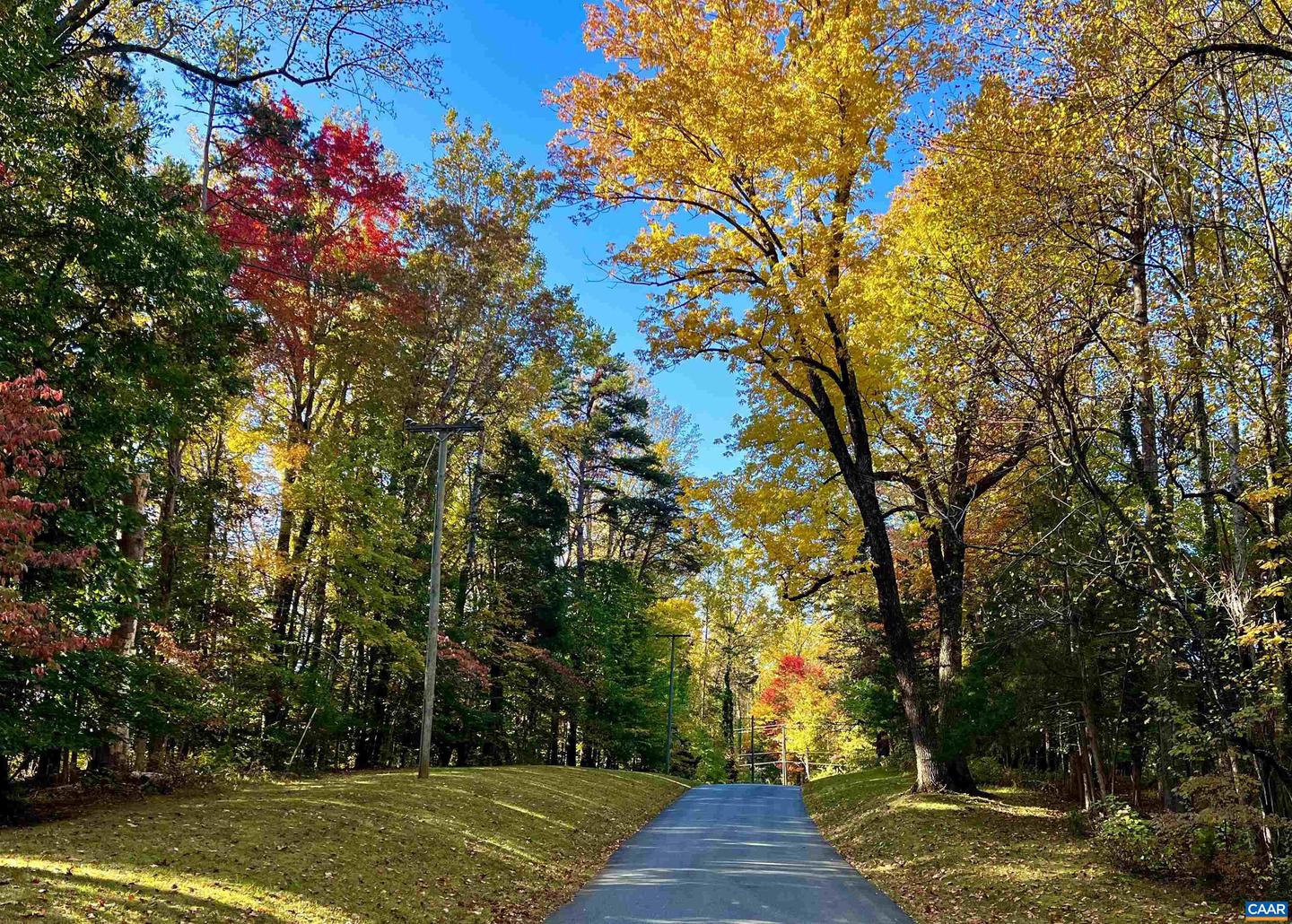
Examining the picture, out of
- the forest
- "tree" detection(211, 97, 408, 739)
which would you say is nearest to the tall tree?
the forest

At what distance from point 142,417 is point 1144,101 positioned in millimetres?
10937

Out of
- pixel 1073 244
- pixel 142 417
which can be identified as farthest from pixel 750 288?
pixel 142 417

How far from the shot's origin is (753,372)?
14766 mm

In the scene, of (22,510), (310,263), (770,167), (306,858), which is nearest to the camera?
(22,510)

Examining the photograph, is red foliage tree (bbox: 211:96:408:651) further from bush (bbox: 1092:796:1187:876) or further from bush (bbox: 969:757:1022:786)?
bush (bbox: 969:757:1022:786)

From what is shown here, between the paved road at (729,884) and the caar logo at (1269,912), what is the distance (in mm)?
2766

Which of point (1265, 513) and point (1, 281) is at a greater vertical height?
point (1, 281)

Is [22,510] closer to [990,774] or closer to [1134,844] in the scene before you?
[1134,844]

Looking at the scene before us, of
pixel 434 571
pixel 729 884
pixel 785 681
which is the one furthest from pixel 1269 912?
pixel 785 681

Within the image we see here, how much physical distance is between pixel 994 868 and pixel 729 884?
3.03m

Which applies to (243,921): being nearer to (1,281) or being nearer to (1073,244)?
(1,281)

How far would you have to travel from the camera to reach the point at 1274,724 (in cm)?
677

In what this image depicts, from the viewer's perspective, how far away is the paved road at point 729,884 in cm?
716

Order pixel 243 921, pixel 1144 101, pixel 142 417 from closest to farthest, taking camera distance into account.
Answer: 1. pixel 243 921
2. pixel 1144 101
3. pixel 142 417
